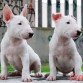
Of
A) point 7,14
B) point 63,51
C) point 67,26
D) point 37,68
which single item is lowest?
point 37,68

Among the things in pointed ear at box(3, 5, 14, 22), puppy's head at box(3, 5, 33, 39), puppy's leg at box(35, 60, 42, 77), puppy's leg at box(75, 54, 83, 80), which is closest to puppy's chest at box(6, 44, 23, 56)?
puppy's head at box(3, 5, 33, 39)

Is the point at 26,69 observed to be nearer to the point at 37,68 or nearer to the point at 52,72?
the point at 52,72

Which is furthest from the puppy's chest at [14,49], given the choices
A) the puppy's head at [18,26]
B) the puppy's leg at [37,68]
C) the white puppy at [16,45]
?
the puppy's leg at [37,68]

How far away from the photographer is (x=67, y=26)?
3.50 m

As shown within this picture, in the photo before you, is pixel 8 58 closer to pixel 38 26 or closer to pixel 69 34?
pixel 69 34

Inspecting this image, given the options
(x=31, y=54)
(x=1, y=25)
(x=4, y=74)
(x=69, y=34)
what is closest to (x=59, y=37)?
(x=69, y=34)

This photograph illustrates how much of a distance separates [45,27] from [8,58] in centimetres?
727

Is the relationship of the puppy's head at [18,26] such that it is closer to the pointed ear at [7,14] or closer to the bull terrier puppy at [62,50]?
the pointed ear at [7,14]

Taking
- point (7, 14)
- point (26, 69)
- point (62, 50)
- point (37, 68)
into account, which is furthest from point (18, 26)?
point (37, 68)

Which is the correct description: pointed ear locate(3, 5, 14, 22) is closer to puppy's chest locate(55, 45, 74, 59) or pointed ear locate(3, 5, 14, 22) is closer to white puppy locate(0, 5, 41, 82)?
white puppy locate(0, 5, 41, 82)

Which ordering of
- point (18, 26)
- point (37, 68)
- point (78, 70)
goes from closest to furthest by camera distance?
point (18, 26) → point (78, 70) → point (37, 68)

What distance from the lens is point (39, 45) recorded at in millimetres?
10672

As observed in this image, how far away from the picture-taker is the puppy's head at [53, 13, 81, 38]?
342 cm

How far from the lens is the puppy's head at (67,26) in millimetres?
3424
